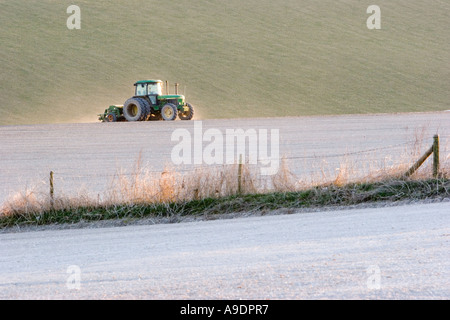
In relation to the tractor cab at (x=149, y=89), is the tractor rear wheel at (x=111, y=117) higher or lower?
lower

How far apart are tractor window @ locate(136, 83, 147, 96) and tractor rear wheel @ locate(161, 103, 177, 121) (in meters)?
1.26

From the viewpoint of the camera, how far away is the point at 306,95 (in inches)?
2000

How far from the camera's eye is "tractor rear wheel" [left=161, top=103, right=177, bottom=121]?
2981 centimetres

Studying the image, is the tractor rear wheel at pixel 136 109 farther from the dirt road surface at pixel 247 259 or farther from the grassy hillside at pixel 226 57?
the dirt road surface at pixel 247 259

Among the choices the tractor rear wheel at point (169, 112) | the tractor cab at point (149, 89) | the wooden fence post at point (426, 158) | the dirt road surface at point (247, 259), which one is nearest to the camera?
the dirt road surface at point (247, 259)

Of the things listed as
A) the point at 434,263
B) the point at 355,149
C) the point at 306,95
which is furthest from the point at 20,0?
the point at 434,263

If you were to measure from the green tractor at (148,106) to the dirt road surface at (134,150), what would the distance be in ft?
2.44

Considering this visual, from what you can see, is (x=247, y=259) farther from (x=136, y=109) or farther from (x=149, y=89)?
(x=136, y=109)

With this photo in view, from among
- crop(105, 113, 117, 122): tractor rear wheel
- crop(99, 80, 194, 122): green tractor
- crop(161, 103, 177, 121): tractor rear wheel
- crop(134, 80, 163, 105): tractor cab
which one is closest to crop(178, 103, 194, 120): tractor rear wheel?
crop(99, 80, 194, 122): green tractor

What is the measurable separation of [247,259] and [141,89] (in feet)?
81.3

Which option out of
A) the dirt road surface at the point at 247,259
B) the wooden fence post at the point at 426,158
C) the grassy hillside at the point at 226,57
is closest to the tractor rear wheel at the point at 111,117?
the grassy hillside at the point at 226,57

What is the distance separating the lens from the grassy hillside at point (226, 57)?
47.1m
